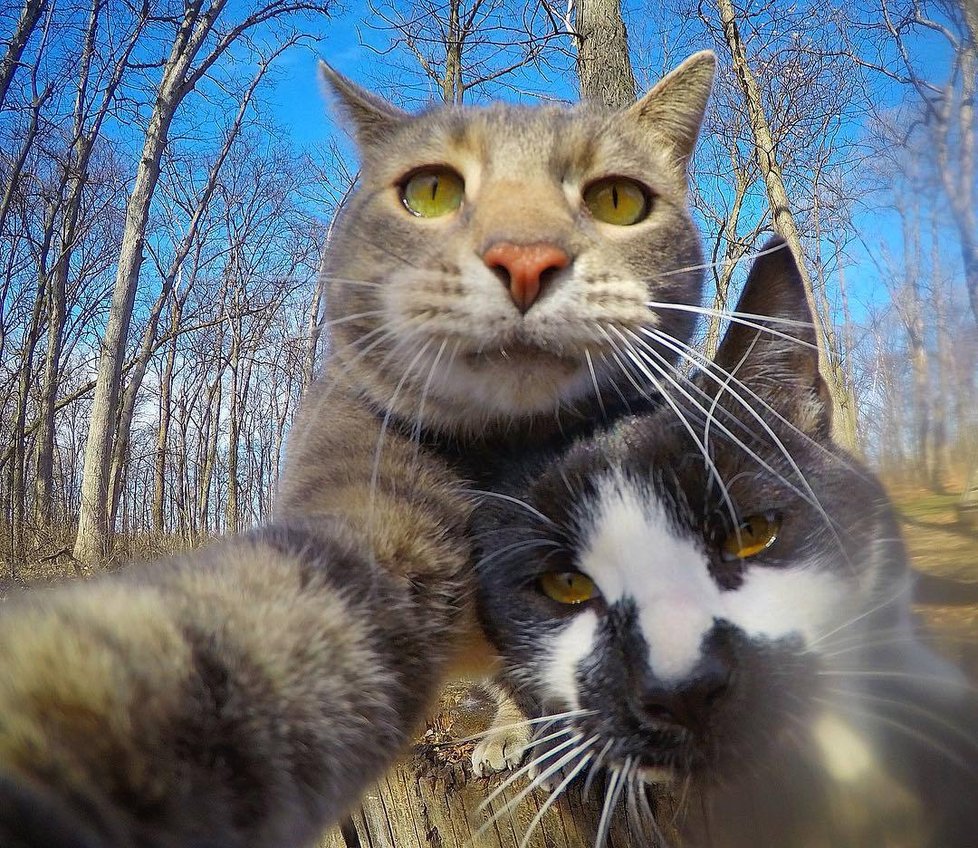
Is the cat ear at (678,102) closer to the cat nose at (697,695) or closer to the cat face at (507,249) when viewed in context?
the cat face at (507,249)

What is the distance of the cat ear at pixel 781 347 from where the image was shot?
599 millimetres

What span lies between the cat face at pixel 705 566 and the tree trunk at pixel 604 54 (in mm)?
1430

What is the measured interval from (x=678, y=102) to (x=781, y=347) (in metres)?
0.70

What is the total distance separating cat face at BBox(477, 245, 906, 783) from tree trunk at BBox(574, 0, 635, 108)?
143cm

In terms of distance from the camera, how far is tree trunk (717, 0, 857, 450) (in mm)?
563

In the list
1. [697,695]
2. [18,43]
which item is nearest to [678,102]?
[697,695]

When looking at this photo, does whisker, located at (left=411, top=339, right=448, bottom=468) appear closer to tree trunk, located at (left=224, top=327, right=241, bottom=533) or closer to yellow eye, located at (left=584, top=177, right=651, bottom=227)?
yellow eye, located at (left=584, top=177, right=651, bottom=227)

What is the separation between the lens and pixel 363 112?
1.18m

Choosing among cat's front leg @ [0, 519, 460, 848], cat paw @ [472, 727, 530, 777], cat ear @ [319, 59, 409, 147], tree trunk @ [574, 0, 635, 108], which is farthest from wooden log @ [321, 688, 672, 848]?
tree trunk @ [574, 0, 635, 108]

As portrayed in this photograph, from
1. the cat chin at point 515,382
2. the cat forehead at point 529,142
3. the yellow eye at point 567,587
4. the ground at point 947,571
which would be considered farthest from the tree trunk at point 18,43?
the ground at point 947,571

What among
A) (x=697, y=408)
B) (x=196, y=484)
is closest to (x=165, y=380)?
(x=196, y=484)

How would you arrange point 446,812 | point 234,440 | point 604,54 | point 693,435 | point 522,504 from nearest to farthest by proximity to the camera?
point 693,435, point 522,504, point 446,812, point 604,54, point 234,440

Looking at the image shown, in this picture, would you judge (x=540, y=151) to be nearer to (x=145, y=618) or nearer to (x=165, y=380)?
(x=145, y=618)

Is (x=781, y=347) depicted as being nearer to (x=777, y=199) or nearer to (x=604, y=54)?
(x=777, y=199)
